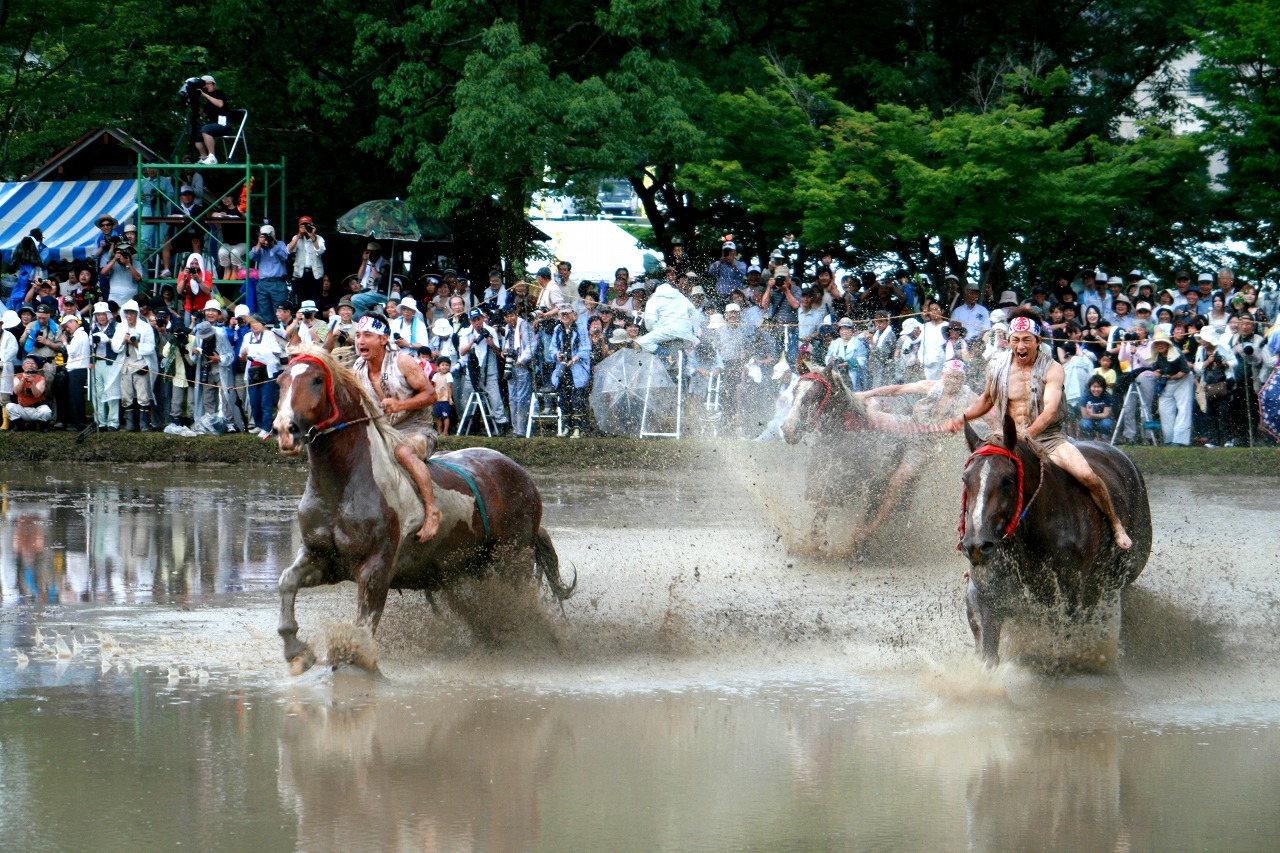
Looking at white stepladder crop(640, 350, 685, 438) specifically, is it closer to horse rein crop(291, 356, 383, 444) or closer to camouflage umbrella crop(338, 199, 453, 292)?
camouflage umbrella crop(338, 199, 453, 292)

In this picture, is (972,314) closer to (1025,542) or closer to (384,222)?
(384,222)

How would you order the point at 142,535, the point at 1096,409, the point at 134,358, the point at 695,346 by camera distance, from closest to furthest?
the point at 142,535
the point at 1096,409
the point at 695,346
the point at 134,358

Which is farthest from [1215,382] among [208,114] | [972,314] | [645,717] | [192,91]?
[208,114]

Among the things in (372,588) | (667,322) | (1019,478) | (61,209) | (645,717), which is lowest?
(645,717)

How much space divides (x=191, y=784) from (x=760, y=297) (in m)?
16.5

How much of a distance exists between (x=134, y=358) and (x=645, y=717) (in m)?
15.6

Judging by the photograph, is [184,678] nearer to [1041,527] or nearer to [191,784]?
[191,784]

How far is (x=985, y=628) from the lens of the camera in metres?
9.05

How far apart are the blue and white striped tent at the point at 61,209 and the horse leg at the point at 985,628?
77.1 ft

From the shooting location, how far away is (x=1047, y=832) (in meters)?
6.73

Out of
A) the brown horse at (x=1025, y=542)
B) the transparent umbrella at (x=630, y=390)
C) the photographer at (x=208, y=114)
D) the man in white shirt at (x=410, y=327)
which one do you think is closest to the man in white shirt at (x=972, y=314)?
the transparent umbrella at (x=630, y=390)

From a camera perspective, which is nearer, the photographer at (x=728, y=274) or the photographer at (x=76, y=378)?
the photographer at (x=76, y=378)

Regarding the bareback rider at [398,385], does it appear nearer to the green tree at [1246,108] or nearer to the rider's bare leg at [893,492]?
the rider's bare leg at [893,492]

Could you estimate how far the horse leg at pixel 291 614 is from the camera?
888 centimetres
